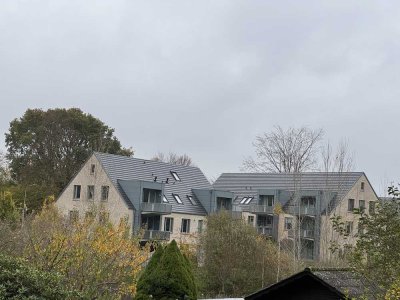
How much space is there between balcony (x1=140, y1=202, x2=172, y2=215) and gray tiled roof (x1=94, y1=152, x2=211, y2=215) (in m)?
0.84

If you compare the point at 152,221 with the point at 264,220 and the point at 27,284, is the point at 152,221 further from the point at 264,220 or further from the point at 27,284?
the point at 27,284

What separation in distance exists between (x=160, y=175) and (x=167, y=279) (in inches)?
1194

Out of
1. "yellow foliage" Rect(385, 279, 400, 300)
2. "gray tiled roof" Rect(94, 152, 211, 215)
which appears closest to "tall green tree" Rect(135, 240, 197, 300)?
"yellow foliage" Rect(385, 279, 400, 300)

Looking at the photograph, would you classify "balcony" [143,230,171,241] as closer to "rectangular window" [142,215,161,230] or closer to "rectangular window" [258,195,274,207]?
"rectangular window" [142,215,161,230]

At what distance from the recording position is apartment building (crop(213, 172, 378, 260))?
4344cm

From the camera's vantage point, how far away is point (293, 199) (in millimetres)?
45438

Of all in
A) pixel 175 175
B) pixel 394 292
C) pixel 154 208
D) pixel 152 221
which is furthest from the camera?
pixel 175 175

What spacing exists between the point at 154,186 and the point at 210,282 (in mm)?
17900

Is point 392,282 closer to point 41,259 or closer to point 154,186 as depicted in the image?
point 41,259

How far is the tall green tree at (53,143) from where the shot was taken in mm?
55219

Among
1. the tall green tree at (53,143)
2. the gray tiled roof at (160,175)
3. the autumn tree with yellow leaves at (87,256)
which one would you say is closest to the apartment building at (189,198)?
the gray tiled roof at (160,175)

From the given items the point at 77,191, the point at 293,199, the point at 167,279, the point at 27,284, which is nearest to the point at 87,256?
the point at 167,279

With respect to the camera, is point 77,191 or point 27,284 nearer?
point 27,284

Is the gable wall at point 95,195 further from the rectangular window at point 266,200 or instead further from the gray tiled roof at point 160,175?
the rectangular window at point 266,200
